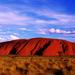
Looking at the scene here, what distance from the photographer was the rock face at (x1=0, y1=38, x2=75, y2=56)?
3322 inches

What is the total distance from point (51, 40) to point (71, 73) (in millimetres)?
67638

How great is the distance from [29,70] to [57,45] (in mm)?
62078

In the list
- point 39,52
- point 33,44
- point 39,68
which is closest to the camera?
point 39,68

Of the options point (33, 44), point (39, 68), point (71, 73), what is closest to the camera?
point (71, 73)

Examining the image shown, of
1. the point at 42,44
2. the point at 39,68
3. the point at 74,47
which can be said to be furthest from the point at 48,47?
the point at 39,68

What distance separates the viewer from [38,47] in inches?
3450

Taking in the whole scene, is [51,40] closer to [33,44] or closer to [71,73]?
[33,44]

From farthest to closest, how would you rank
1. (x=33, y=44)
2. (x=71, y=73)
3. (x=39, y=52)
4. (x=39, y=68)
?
(x=33, y=44)
(x=39, y=52)
(x=39, y=68)
(x=71, y=73)

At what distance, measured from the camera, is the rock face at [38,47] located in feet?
277

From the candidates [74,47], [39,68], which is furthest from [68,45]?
[39,68]

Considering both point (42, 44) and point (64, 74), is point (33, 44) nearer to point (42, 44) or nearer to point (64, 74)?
point (42, 44)

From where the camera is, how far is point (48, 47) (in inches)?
3381

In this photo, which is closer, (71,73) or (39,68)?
(71,73)

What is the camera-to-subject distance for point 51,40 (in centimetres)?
9106
